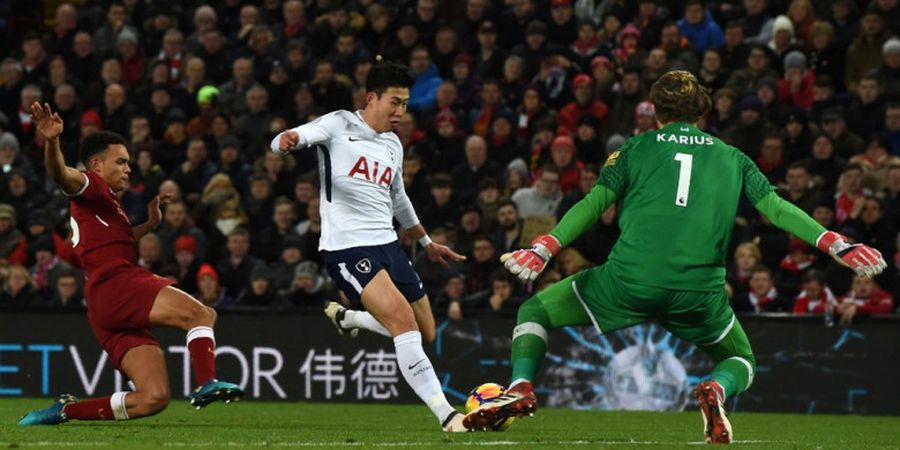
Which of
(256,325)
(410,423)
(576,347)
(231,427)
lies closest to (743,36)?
(576,347)

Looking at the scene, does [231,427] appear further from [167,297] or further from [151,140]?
[151,140]

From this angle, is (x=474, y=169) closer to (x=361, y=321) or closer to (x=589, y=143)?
(x=589, y=143)

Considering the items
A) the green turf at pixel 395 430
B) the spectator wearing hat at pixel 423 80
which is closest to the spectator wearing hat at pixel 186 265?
the green turf at pixel 395 430

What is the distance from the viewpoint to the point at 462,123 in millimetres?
18484

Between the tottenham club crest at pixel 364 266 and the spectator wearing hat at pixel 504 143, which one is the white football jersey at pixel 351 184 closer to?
the tottenham club crest at pixel 364 266

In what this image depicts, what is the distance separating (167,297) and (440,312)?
6010 millimetres

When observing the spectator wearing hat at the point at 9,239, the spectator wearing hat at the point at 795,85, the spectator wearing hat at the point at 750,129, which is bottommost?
the spectator wearing hat at the point at 9,239

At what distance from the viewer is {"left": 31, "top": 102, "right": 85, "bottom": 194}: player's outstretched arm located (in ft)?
28.8

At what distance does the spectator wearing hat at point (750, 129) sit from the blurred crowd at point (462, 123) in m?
0.02

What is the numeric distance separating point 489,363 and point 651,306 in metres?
6.99

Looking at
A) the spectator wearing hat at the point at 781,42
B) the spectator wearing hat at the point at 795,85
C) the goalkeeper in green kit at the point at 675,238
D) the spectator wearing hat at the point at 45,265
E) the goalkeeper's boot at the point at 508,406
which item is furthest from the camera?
the spectator wearing hat at the point at 781,42

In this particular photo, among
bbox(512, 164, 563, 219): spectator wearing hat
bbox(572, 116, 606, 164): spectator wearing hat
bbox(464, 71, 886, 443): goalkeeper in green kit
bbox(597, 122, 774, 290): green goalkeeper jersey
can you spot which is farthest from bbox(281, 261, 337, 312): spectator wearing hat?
bbox(597, 122, 774, 290): green goalkeeper jersey

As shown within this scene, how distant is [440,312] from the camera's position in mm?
15414

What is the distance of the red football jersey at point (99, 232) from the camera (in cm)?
964
